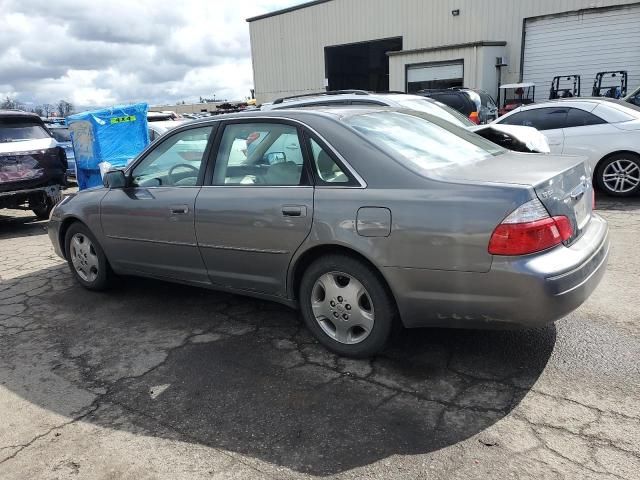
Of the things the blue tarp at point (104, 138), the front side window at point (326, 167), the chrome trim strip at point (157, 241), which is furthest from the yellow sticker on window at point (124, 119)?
the front side window at point (326, 167)

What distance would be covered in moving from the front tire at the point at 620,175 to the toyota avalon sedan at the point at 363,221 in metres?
4.89

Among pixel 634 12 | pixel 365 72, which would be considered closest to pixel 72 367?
pixel 634 12

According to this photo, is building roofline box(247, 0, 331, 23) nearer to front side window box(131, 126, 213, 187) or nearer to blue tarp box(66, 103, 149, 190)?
blue tarp box(66, 103, 149, 190)

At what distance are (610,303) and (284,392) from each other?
2650 mm

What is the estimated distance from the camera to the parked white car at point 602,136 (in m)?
7.65

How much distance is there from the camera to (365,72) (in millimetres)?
32469

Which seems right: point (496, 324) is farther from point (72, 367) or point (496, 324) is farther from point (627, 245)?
point (627, 245)

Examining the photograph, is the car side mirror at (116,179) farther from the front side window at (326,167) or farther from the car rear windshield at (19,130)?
the car rear windshield at (19,130)

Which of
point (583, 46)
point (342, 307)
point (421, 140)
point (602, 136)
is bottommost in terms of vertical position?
point (342, 307)

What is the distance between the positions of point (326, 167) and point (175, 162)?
4.97 ft

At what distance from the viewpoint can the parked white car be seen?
7.65 meters

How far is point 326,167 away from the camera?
3.30 metres

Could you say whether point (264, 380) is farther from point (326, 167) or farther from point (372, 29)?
point (372, 29)

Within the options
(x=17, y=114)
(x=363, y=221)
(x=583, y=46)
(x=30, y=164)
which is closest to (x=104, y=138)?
(x=30, y=164)
